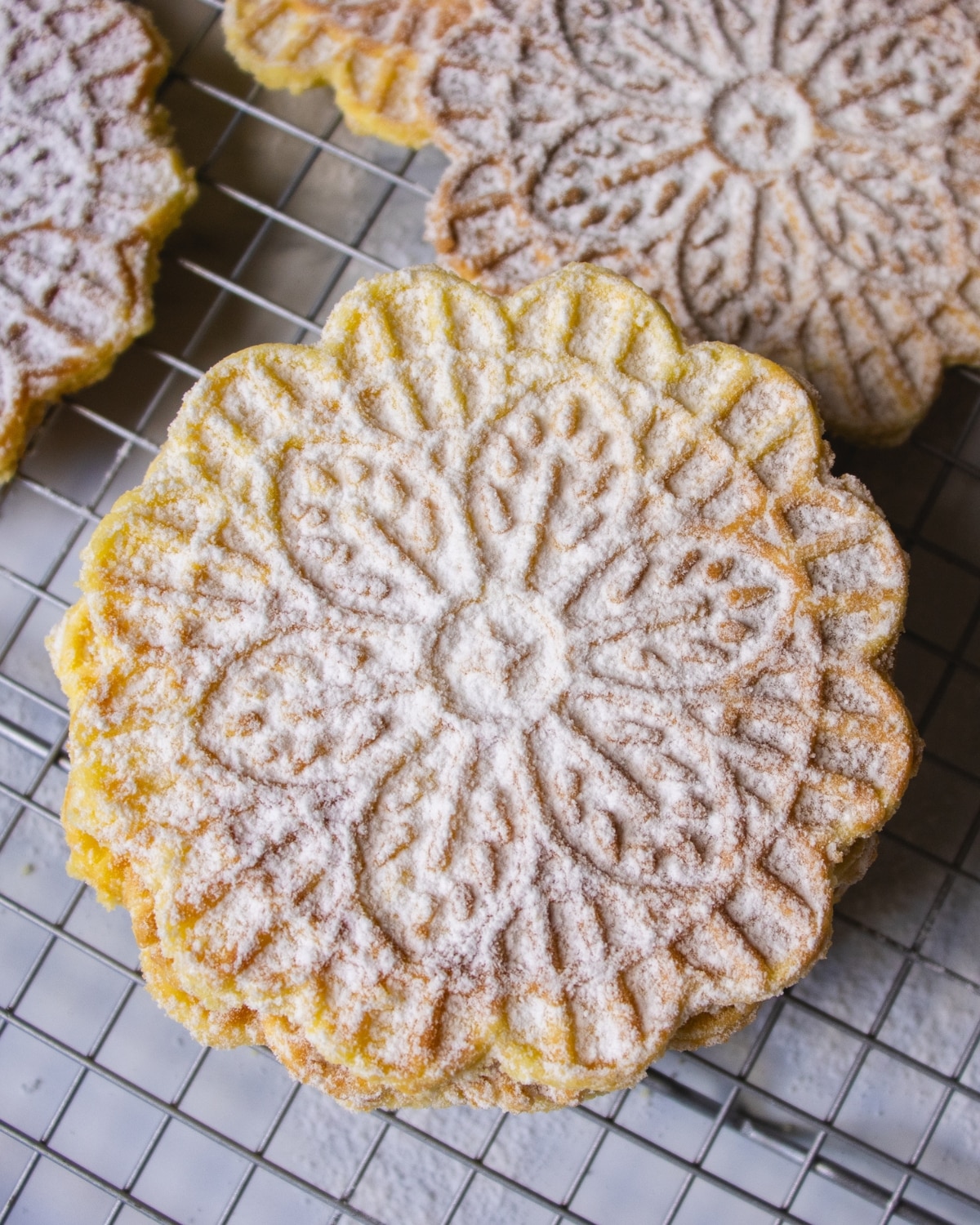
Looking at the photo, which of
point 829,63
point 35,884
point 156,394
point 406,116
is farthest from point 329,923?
point 829,63

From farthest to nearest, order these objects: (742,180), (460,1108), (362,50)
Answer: (460,1108) → (362,50) → (742,180)

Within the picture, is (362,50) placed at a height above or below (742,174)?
below

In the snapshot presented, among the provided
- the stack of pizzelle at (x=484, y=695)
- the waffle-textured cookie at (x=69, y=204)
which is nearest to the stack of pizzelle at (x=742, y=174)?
the stack of pizzelle at (x=484, y=695)

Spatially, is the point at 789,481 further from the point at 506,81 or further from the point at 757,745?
the point at 506,81

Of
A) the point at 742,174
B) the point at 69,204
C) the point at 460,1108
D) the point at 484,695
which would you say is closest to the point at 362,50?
the point at 69,204

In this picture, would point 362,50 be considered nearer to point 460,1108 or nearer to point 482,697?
point 482,697

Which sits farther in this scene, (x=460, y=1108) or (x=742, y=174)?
(x=460, y=1108)

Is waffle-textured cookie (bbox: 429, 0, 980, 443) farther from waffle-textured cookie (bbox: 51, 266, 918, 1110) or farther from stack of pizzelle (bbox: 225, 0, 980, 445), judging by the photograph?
waffle-textured cookie (bbox: 51, 266, 918, 1110)
